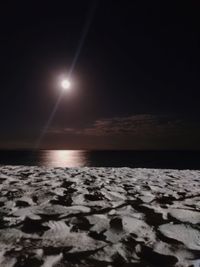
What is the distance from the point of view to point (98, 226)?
312 centimetres

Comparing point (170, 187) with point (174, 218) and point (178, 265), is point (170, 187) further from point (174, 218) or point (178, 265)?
point (178, 265)

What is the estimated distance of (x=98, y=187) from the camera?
5445mm

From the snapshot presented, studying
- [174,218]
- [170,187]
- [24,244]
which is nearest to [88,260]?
[24,244]

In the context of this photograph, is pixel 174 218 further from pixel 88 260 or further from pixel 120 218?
pixel 88 260

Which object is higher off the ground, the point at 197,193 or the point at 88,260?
the point at 197,193

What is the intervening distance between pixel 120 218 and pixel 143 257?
1019mm

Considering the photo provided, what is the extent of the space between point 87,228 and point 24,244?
0.75 metres

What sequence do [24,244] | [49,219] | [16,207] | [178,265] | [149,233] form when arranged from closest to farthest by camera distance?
[178,265] → [24,244] → [149,233] → [49,219] → [16,207]

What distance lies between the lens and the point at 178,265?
2.26 metres

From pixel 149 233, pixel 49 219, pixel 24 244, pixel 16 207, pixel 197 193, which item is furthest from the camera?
pixel 197 193

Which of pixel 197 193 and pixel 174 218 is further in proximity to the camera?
pixel 197 193

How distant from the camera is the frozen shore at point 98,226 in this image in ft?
7.81

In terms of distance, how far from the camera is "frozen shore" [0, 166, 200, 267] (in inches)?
93.7

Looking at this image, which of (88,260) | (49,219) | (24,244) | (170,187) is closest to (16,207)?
(49,219)
